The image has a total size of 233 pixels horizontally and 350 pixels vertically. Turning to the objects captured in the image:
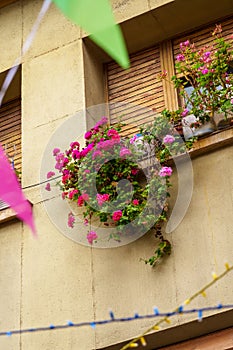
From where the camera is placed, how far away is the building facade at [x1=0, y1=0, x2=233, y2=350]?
5.65 metres

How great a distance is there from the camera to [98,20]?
5.04 ft

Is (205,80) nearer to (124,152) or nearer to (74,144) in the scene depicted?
(124,152)

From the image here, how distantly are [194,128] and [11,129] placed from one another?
2.32 metres

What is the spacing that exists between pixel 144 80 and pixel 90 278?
2189 millimetres

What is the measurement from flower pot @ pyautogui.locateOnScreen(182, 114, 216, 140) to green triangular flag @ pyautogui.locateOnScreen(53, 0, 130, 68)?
468 cm

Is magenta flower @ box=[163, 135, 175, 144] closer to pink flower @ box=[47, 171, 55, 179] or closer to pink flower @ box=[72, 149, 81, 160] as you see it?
pink flower @ box=[72, 149, 81, 160]

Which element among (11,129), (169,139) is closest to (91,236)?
(169,139)

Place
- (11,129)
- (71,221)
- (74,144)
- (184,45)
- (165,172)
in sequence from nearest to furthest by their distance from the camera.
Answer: (165,172) < (71,221) < (74,144) < (184,45) < (11,129)

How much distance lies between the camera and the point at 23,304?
6242 mm

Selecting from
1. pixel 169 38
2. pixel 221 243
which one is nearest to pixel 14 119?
pixel 169 38

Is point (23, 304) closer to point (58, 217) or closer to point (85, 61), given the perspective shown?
point (58, 217)

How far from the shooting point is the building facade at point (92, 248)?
5652mm

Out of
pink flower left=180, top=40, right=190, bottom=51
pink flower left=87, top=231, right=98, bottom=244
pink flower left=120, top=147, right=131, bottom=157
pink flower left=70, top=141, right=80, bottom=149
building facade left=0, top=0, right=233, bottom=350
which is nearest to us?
building facade left=0, top=0, right=233, bottom=350

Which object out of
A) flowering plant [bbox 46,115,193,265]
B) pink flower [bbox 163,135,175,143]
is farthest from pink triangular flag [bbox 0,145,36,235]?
pink flower [bbox 163,135,175,143]
